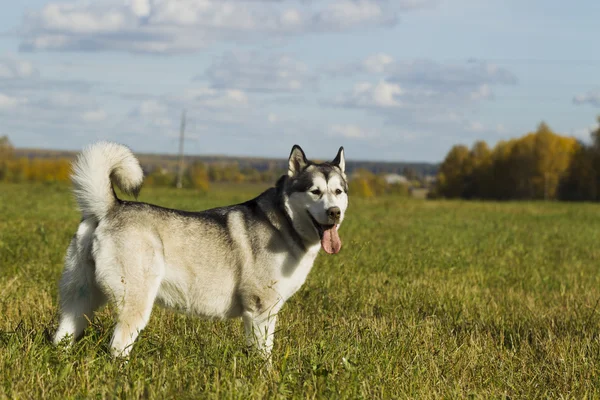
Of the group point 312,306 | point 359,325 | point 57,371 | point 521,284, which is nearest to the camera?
point 57,371

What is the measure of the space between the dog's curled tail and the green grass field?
104cm

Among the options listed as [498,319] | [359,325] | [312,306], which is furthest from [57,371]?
[498,319]

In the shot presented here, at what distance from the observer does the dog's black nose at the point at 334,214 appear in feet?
18.2

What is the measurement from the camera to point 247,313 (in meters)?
5.52

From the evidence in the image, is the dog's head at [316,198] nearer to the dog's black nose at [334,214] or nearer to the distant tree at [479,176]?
the dog's black nose at [334,214]

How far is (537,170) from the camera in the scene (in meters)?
84.7

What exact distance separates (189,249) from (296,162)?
4.30 feet

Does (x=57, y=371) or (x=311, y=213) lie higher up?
(x=311, y=213)

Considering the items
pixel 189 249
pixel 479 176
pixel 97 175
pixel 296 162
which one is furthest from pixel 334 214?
pixel 479 176

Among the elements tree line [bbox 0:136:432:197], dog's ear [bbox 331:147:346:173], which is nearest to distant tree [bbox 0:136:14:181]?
tree line [bbox 0:136:432:197]

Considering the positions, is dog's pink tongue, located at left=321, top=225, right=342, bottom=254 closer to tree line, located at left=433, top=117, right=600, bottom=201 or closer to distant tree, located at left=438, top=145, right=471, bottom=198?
tree line, located at left=433, top=117, right=600, bottom=201

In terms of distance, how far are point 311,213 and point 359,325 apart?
1.44 metres

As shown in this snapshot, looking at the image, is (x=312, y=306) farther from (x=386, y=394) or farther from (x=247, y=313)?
(x=386, y=394)

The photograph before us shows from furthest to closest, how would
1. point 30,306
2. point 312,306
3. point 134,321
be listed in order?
point 312,306
point 30,306
point 134,321
